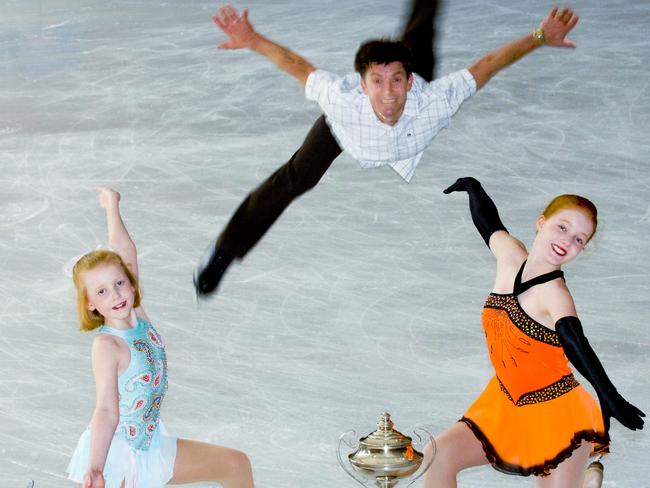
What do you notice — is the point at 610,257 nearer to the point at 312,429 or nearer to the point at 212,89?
the point at 312,429

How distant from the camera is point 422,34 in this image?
625cm

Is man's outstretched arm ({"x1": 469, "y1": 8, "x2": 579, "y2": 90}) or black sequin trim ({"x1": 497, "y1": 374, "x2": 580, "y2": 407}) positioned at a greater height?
man's outstretched arm ({"x1": 469, "y1": 8, "x2": 579, "y2": 90})

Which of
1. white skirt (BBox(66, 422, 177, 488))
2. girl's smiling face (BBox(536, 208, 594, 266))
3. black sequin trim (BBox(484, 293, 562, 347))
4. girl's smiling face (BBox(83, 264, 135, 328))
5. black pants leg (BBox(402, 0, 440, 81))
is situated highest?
black pants leg (BBox(402, 0, 440, 81))

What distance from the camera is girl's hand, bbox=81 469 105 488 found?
14.7ft

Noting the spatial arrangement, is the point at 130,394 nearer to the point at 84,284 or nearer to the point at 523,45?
the point at 84,284

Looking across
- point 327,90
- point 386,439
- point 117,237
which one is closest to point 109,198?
point 117,237

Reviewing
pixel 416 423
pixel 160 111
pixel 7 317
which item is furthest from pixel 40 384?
pixel 160 111

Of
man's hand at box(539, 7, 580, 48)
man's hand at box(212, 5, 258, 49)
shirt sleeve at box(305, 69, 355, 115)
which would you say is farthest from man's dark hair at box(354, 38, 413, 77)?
man's hand at box(539, 7, 580, 48)

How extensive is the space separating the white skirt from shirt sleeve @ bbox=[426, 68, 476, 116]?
170 cm

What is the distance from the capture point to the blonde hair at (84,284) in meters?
4.80

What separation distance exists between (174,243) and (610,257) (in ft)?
6.90

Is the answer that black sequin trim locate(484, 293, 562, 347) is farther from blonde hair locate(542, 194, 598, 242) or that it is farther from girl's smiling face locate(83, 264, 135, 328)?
girl's smiling face locate(83, 264, 135, 328)

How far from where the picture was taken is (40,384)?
6484 millimetres

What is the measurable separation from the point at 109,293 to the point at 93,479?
0.61 m
